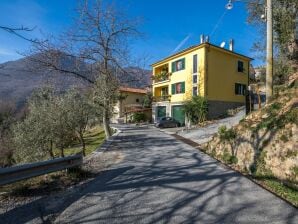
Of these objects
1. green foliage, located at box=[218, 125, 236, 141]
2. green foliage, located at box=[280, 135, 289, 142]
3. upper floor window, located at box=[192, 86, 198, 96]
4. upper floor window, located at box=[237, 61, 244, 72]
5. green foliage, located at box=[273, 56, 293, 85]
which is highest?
upper floor window, located at box=[237, 61, 244, 72]

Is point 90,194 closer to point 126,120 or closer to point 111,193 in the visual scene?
point 111,193

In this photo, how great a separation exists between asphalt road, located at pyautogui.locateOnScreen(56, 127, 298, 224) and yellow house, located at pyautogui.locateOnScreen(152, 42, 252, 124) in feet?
85.4

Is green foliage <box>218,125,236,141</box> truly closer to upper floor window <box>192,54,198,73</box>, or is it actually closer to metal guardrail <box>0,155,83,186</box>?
metal guardrail <box>0,155,83,186</box>

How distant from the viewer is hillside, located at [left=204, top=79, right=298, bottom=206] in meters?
6.67

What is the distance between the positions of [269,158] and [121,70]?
51.9 feet

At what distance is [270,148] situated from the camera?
25.8 feet

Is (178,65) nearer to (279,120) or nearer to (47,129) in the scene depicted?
(47,129)

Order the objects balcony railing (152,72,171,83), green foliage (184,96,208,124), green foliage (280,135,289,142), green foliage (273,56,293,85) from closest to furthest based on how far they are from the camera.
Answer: green foliage (280,135,289,142) → green foliage (273,56,293,85) → green foliage (184,96,208,124) → balcony railing (152,72,171,83)

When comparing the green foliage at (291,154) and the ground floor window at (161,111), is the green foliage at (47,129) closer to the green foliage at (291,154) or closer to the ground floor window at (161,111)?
the green foliage at (291,154)

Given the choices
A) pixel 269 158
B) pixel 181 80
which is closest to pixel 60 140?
pixel 269 158

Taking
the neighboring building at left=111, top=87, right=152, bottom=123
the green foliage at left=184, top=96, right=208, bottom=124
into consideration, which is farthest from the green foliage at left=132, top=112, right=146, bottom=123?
the green foliage at left=184, top=96, right=208, bottom=124

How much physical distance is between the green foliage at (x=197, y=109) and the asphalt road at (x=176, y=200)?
73.2 feet

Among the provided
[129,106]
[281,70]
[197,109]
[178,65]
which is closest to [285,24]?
[281,70]

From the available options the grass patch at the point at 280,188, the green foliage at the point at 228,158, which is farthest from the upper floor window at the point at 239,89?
the grass patch at the point at 280,188
